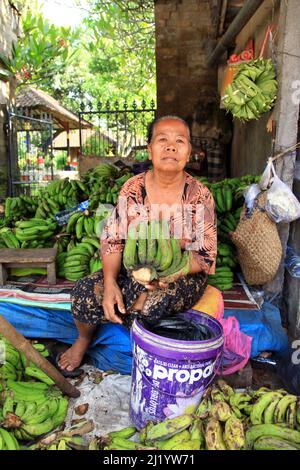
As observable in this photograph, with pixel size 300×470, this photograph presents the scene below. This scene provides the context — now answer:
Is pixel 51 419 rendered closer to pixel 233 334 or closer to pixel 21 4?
pixel 233 334

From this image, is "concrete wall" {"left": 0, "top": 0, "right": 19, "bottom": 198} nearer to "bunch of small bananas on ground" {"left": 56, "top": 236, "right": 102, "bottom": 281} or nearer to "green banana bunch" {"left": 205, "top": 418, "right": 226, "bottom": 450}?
"bunch of small bananas on ground" {"left": 56, "top": 236, "right": 102, "bottom": 281}

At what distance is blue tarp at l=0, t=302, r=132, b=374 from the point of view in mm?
2809

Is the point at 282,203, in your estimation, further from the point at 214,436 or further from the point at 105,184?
the point at 105,184

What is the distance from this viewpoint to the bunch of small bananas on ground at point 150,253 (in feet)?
6.54

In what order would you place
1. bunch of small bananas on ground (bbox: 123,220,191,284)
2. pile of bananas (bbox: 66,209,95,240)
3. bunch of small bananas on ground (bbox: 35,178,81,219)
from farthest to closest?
bunch of small bananas on ground (bbox: 35,178,81,219) → pile of bananas (bbox: 66,209,95,240) → bunch of small bananas on ground (bbox: 123,220,191,284)

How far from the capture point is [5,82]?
10406 millimetres

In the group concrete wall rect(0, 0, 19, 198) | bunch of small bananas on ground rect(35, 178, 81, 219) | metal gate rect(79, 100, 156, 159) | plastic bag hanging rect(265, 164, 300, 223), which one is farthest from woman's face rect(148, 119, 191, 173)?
concrete wall rect(0, 0, 19, 198)

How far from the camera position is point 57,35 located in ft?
48.3

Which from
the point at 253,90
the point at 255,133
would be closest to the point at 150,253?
the point at 253,90

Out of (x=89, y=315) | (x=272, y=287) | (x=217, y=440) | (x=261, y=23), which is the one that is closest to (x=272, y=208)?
(x=272, y=287)

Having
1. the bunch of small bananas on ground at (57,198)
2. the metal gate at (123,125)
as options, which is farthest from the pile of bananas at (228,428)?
the metal gate at (123,125)

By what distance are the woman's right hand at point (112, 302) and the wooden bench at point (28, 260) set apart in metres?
1.20

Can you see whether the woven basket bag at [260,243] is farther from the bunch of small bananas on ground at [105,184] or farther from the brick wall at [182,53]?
the brick wall at [182,53]

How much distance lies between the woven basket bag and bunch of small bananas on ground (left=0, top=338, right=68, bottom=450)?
1.66m
